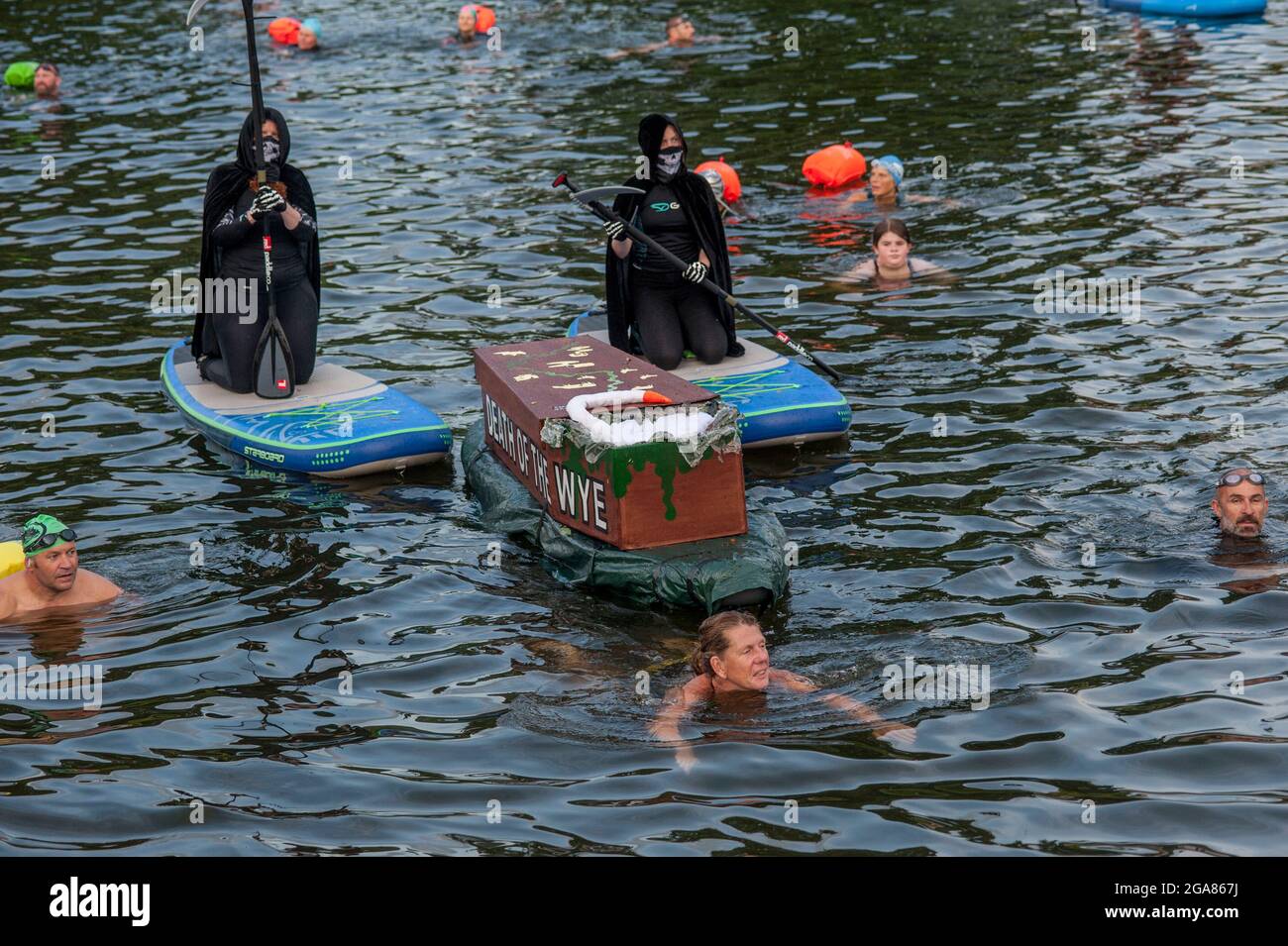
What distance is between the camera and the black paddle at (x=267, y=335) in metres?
12.5

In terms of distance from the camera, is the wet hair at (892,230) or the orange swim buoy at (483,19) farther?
the orange swim buoy at (483,19)

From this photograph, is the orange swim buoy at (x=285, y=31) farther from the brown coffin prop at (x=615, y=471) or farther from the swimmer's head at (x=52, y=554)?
the swimmer's head at (x=52, y=554)

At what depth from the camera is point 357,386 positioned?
43.7 feet

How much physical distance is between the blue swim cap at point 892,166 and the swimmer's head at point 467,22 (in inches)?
459

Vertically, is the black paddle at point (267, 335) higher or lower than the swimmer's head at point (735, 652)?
higher

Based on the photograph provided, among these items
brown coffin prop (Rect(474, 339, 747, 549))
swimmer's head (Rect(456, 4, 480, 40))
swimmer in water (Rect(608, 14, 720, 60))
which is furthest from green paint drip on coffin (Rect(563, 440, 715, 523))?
swimmer's head (Rect(456, 4, 480, 40))

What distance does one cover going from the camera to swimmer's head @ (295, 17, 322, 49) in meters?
28.5

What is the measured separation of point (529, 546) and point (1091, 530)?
378 centimetres

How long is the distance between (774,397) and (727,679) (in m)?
4.30

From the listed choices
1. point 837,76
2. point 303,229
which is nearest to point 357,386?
point 303,229

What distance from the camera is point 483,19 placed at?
28.6 meters

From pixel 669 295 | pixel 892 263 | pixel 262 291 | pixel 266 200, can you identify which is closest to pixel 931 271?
pixel 892 263

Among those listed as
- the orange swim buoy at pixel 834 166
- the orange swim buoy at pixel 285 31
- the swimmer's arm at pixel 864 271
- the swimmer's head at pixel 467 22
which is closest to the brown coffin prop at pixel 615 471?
the swimmer's arm at pixel 864 271

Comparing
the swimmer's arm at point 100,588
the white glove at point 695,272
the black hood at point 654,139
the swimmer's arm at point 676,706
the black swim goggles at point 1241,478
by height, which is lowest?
the swimmer's arm at point 676,706
